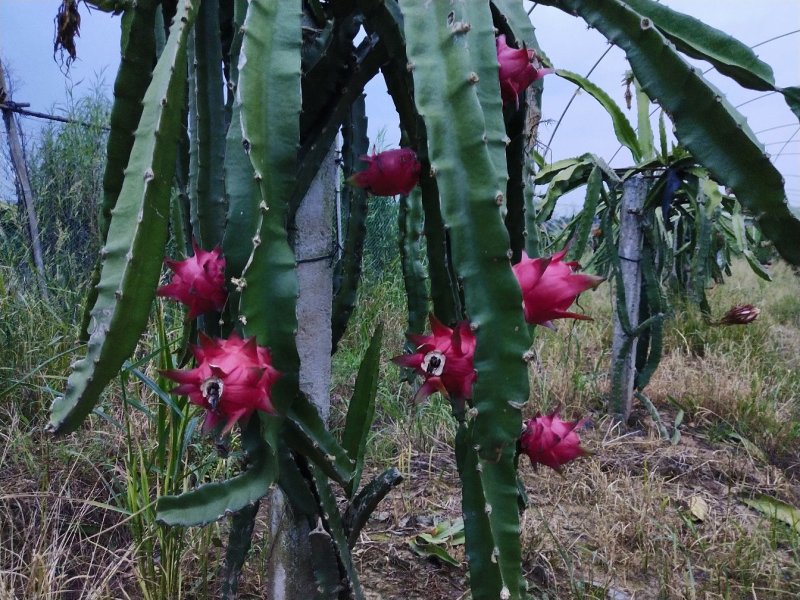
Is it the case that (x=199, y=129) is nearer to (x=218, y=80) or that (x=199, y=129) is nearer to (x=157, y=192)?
(x=218, y=80)

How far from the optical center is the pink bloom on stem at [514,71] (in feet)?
2.07

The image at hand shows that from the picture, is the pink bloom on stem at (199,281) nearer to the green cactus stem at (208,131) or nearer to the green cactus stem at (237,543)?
the green cactus stem at (208,131)

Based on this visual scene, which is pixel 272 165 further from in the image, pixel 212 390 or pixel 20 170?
pixel 20 170

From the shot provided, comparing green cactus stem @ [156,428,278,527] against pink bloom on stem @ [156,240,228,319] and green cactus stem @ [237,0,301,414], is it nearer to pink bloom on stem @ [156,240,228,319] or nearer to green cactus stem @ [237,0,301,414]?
green cactus stem @ [237,0,301,414]

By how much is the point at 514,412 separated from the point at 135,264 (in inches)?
14.3

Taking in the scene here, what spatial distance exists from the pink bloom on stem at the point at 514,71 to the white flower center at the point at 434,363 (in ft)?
0.95

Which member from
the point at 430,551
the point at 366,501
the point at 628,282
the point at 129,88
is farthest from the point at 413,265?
the point at 628,282

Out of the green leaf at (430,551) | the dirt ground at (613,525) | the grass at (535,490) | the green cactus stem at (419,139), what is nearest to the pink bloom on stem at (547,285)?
the green cactus stem at (419,139)

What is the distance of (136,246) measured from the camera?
1.79 feet

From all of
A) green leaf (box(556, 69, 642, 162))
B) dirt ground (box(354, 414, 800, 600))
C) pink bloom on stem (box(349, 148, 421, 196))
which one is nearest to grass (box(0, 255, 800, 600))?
dirt ground (box(354, 414, 800, 600))

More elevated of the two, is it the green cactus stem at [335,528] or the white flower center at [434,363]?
the white flower center at [434,363]

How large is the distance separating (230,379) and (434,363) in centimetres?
18

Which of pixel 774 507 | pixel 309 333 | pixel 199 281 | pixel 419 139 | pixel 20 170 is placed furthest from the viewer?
pixel 20 170

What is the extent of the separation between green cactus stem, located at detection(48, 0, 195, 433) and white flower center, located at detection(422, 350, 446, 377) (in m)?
0.26
